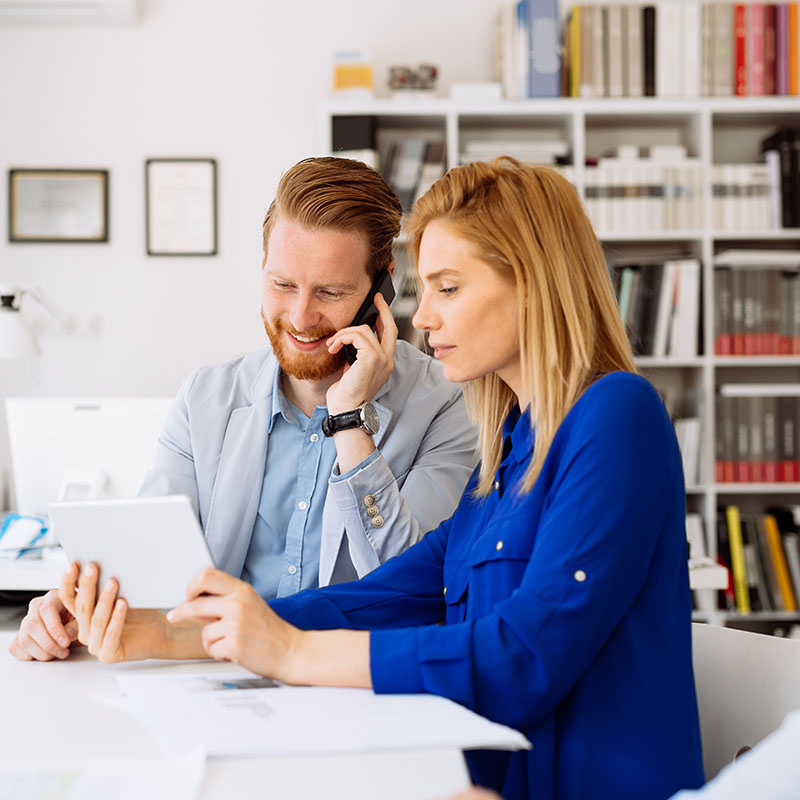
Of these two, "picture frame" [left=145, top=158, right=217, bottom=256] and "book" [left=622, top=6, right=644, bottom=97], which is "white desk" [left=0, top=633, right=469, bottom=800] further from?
"book" [left=622, top=6, right=644, bottom=97]

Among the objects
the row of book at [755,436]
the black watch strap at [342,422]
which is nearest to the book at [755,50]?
the row of book at [755,436]

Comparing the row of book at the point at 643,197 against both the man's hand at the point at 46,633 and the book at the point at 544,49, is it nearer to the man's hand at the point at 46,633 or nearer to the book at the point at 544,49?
the book at the point at 544,49

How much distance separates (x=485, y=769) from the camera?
3.39ft

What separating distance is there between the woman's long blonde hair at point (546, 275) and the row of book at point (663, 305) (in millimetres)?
2296

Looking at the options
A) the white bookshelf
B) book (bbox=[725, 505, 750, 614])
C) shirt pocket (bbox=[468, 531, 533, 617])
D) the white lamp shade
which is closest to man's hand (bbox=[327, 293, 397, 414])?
shirt pocket (bbox=[468, 531, 533, 617])

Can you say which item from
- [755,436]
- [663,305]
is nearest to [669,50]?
[663,305]

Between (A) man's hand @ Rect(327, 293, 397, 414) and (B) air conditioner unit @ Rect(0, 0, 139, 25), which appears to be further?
(B) air conditioner unit @ Rect(0, 0, 139, 25)

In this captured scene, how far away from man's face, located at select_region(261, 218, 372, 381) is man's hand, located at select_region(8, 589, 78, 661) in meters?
0.66

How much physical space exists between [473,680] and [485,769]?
0.18 metres

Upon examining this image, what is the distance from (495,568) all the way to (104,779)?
0.48 meters

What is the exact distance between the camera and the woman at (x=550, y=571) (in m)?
0.92

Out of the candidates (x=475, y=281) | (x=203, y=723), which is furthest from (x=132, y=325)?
(x=203, y=723)

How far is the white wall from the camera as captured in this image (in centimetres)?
364

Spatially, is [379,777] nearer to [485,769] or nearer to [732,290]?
[485,769]
